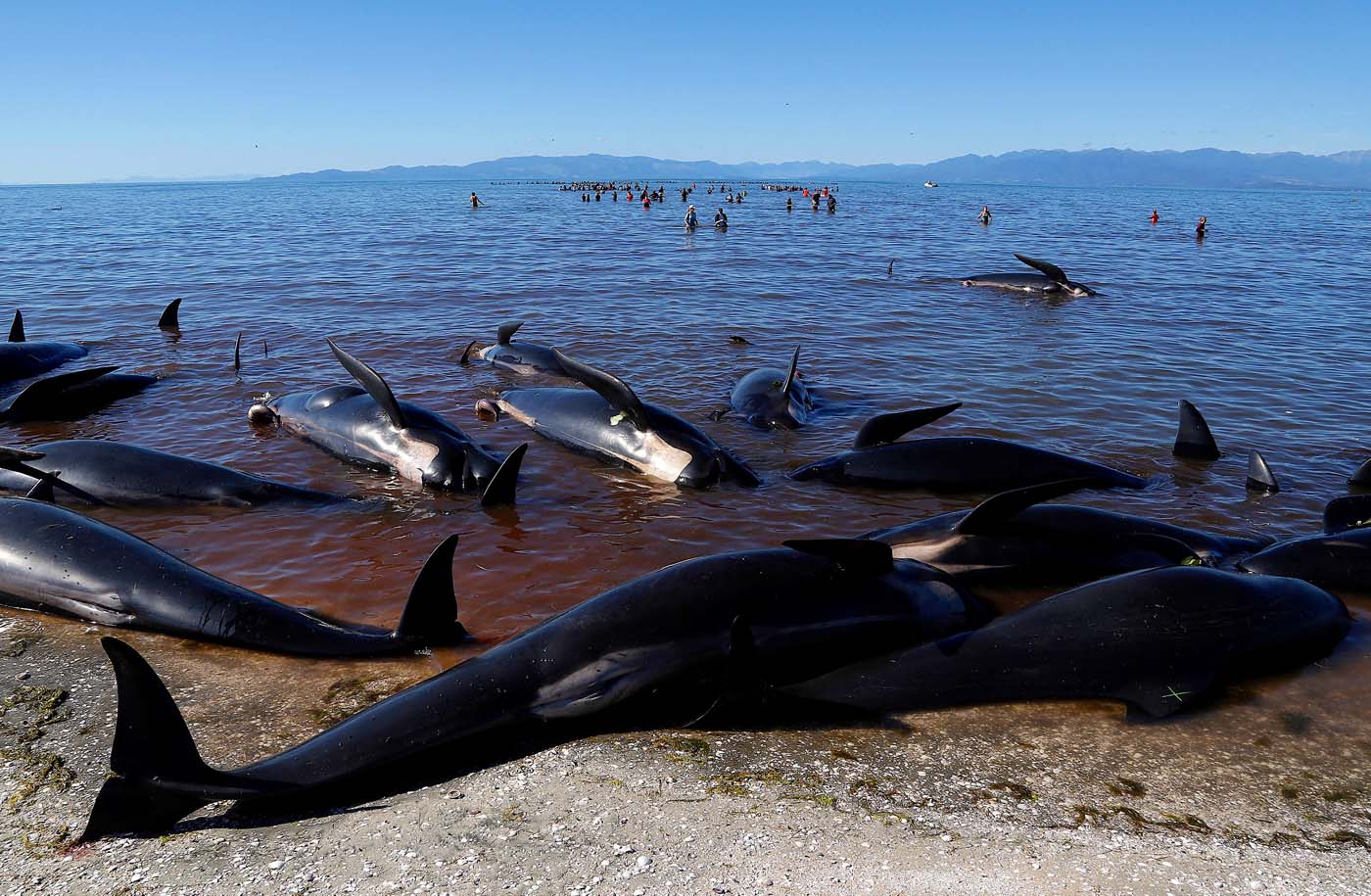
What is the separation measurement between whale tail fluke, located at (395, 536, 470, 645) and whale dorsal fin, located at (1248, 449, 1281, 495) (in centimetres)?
801

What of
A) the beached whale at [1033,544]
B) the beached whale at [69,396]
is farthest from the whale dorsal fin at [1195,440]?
the beached whale at [69,396]

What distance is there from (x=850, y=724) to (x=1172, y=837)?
1.60m

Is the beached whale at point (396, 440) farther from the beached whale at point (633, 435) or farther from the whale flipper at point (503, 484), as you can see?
the beached whale at point (633, 435)

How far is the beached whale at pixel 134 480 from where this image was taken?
26.8 feet

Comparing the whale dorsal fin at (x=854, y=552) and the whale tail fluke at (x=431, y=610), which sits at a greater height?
the whale dorsal fin at (x=854, y=552)

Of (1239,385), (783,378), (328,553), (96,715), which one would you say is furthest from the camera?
(1239,385)

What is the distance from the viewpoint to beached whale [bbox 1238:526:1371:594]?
22.0ft

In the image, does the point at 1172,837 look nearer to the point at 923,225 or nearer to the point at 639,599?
the point at 639,599

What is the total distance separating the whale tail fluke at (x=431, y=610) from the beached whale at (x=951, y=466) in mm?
4490

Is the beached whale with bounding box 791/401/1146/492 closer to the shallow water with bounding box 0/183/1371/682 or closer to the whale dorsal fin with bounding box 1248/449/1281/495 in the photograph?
the shallow water with bounding box 0/183/1371/682

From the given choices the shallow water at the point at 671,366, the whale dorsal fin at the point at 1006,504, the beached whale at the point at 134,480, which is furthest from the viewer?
the beached whale at the point at 134,480

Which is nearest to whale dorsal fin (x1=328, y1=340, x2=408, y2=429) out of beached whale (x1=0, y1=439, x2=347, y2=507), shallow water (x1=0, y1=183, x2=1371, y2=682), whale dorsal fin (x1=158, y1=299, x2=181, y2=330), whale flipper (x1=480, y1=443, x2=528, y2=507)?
shallow water (x1=0, y1=183, x2=1371, y2=682)

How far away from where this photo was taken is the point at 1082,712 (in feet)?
17.1

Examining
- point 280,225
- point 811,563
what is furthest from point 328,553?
point 280,225
